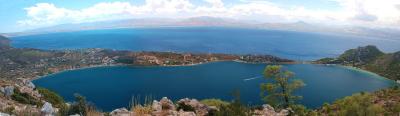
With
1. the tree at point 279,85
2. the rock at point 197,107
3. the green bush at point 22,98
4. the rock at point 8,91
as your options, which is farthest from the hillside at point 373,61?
the rock at point 8,91

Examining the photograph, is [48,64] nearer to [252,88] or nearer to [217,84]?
[217,84]

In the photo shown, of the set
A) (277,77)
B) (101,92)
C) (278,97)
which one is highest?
(277,77)

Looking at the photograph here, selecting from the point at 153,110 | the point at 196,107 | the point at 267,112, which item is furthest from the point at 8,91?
the point at 153,110

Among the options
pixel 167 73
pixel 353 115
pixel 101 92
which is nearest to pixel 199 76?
pixel 167 73

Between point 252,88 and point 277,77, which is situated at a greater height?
point 277,77

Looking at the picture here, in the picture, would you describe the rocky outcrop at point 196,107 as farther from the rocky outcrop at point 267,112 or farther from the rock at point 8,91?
the rock at point 8,91

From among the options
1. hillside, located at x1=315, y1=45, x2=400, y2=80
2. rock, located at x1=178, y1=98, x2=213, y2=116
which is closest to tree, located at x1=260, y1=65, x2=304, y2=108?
rock, located at x1=178, y1=98, x2=213, y2=116
